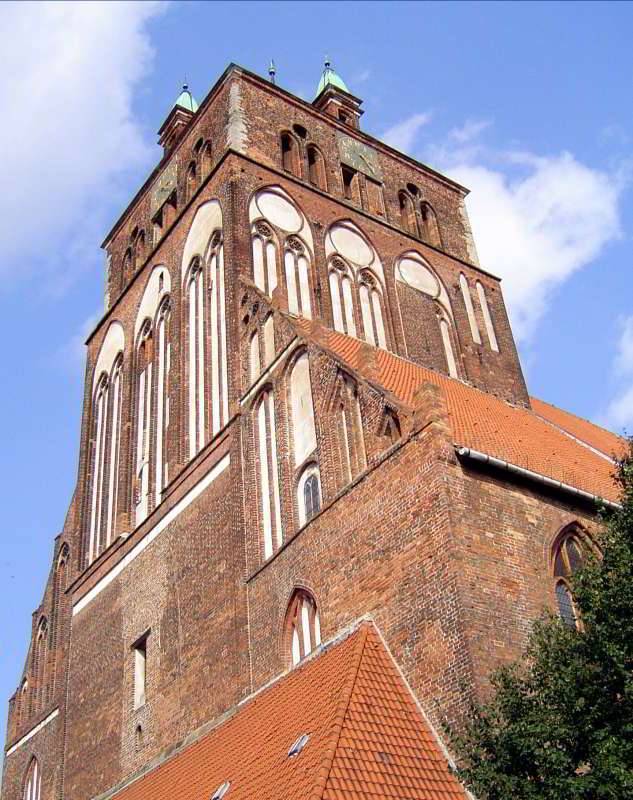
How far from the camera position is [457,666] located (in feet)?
30.9

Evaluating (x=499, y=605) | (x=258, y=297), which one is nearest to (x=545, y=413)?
(x=258, y=297)

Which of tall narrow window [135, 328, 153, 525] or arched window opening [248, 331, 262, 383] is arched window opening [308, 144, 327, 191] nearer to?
tall narrow window [135, 328, 153, 525]

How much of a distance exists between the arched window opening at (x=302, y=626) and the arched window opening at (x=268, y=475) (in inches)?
→ 38.0

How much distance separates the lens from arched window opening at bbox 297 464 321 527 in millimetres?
12617

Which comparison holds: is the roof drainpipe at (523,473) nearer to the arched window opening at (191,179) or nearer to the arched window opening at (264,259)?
the arched window opening at (264,259)

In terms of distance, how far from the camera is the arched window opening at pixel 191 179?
19484 millimetres

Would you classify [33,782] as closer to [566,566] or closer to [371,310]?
[371,310]

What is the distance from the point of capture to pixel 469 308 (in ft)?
65.5

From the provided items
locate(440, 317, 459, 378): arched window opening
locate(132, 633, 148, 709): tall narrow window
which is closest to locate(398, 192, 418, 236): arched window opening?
locate(440, 317, 459, 378): arched window opening

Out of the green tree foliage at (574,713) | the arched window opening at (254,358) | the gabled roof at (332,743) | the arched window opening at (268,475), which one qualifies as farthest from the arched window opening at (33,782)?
the green tree foliage at (574,713)

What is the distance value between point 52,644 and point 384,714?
11.3m

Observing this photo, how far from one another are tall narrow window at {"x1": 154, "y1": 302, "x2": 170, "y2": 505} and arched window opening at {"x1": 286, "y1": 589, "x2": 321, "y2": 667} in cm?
483

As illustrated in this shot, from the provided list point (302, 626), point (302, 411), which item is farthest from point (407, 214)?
point (302, 626)

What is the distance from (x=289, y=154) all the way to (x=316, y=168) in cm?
60
